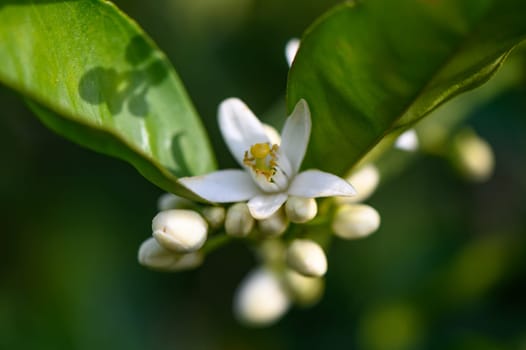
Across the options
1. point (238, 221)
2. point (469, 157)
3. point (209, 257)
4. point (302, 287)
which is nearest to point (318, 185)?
point (238, 221)

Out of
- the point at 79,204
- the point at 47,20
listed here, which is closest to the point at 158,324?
the point at 79,204

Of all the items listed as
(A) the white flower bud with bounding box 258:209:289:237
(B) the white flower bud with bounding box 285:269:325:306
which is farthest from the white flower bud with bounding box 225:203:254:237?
(B) the white flower bud with bounding box 285:269:325:306

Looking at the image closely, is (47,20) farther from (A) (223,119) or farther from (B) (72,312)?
(B) (72,312)

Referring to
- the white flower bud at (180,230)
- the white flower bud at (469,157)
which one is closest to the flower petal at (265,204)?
the white flower bud at (180,230)

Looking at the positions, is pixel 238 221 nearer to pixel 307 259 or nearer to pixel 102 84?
pixel 307 259

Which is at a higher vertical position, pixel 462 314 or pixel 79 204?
pixel 79 204

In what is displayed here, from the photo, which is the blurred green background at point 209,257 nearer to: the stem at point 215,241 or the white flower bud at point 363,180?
the white flower bud at point 363,180
